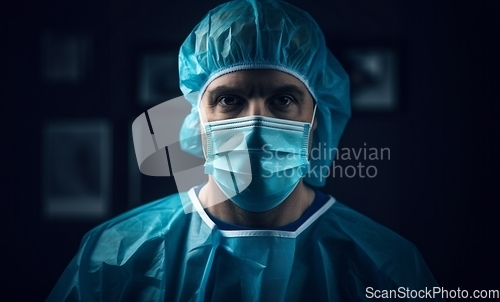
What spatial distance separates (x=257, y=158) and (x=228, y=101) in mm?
175

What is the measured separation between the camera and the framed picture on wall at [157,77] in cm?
139

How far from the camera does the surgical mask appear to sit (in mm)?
1163

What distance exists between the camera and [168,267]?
119 centimetres

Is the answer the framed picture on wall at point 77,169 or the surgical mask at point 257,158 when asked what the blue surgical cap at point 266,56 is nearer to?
the surgical mask at point 257,158

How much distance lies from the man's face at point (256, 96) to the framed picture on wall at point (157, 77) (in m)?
0.21

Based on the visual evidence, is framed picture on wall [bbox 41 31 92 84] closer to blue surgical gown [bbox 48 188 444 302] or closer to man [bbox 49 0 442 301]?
man [bbox 49 0 442 301]

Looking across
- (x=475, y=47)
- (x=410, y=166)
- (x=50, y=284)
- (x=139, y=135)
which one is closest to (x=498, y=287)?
(x=410, y=166)

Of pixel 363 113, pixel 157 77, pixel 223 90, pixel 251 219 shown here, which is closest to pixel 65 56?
pixel 157 77

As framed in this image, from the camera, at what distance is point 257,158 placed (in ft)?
3.81

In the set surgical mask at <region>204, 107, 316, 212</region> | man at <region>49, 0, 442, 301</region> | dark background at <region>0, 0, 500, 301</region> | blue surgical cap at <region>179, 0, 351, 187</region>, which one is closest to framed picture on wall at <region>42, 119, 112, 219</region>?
dark background at <region>0, 0, 500, 301</region>

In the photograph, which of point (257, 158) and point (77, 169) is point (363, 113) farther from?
point (77, 169)

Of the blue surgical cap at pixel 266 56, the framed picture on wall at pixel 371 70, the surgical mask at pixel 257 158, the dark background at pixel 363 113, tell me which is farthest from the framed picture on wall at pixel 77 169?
the framed picture on wall at pixel 371 70

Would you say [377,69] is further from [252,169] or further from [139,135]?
[139,135]

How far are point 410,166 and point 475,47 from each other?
422 mm
